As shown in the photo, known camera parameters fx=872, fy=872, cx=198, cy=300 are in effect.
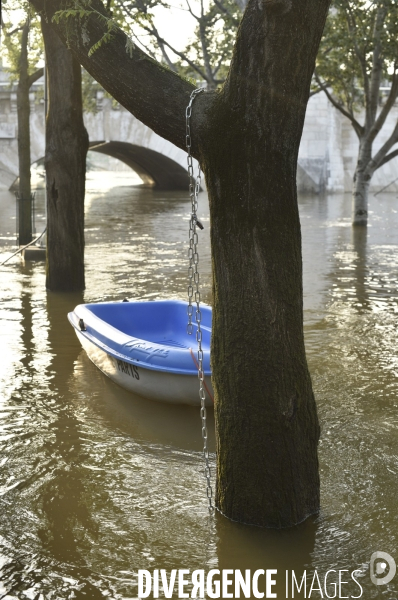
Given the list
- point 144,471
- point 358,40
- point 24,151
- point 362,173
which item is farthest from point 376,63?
point 144,471

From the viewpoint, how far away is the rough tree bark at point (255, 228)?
4359 millimetres

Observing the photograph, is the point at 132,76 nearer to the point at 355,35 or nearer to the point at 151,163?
the point at 355,35

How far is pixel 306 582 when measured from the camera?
4223 mm

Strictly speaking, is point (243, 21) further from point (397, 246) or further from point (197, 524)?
point (397, 246)

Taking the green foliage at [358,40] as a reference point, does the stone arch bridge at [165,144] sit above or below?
below

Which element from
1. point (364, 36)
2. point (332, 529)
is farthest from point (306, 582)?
point (364, 36)

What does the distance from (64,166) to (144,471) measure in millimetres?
6488

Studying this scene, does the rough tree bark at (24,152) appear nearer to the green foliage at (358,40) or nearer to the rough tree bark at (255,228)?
the green foliage at (358,40)

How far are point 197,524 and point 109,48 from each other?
266cm

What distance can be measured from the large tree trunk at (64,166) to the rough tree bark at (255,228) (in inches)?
254

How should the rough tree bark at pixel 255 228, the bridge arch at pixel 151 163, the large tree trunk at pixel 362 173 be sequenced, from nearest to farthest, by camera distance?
the rough tree bark at pixel 255 228 < the large tree trunk at pixel 362 173 < the bridge arch at pixel 151 163

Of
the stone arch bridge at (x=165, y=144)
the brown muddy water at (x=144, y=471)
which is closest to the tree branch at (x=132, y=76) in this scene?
the brown muddy water at (x=144, y=471)

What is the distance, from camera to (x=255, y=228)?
14.6 ft

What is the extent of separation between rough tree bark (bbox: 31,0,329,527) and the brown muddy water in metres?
0.34
